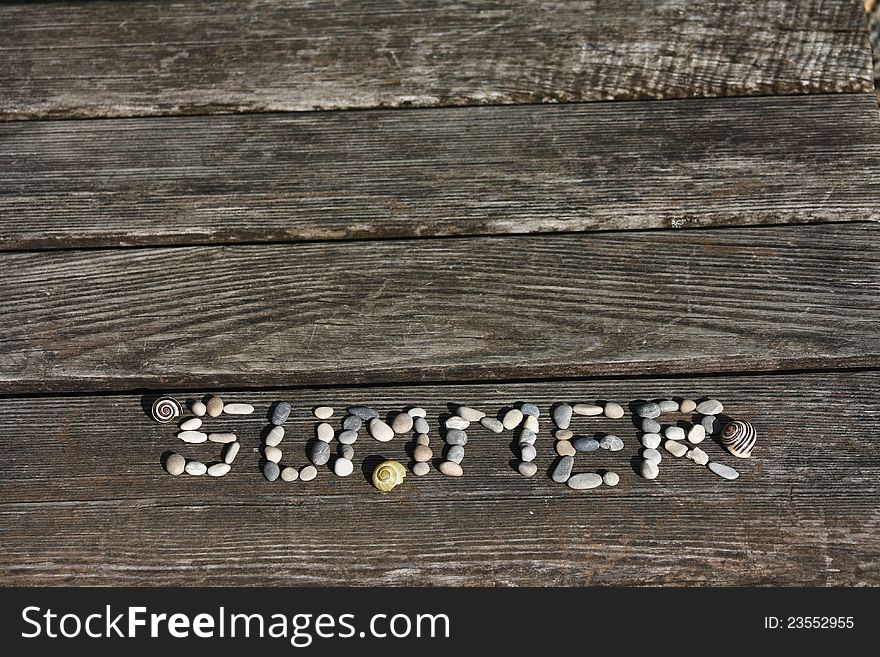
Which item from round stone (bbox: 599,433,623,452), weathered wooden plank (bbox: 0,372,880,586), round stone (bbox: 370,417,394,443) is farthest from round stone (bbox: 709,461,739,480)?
round stone (bbox: 370,417,394,443)

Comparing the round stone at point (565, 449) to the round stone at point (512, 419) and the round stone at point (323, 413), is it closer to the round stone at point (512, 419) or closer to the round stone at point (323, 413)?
the round stone at point (512, 419)

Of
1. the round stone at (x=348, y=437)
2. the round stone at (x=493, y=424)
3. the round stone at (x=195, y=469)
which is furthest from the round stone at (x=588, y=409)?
the round stone at (x=195, y=469)

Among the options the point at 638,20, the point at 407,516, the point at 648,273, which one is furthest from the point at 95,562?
the point at 638,20

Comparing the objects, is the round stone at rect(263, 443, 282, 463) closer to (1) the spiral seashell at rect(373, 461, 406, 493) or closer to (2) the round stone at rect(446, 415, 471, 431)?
(1) the spiral seashell at rect(373, 461, 406, 493)

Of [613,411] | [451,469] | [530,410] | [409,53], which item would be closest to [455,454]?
[451,469]

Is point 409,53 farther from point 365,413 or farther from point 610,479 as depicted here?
point 610,479

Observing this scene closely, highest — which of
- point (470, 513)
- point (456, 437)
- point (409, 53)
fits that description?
point (409, 53)
